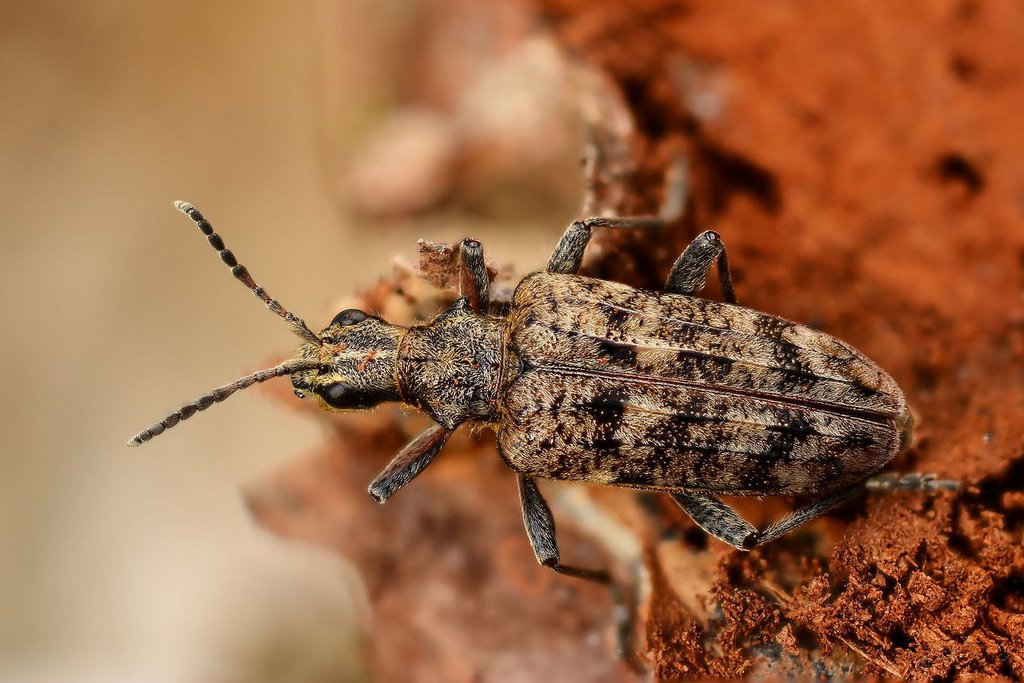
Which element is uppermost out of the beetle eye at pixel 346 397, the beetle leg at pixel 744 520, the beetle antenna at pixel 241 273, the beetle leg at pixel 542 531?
the beetle antenna at pixel 241 273

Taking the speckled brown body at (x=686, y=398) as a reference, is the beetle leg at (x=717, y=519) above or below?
below

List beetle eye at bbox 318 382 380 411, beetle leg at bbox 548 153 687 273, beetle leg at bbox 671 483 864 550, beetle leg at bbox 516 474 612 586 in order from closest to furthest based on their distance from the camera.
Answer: beetle leg at bbox 671 483 864 550, beetle leg at bbox 516 474 612 586, beetle leg at bbox 548 153 687 273, beetle eye at bbox 318 382 380 411

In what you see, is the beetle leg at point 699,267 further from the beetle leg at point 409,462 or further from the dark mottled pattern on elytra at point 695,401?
the beetle leg at point 409,462

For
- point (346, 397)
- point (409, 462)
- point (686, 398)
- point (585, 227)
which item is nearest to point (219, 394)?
point (346, 397)

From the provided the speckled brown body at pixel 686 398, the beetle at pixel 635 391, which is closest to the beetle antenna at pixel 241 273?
the beetle at pixel 635 391

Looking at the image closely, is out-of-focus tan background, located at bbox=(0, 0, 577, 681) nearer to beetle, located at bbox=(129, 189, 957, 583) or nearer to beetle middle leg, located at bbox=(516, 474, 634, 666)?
beetle, located at bbox=(129, 189, 957, 583)

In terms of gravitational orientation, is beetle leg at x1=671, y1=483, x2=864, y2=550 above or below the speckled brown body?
below

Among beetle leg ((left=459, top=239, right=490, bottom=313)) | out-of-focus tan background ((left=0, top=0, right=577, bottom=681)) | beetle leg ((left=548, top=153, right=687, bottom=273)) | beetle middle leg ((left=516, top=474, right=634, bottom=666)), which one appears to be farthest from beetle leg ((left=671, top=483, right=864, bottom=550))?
out-of-focus tan background ((left=0, top=0, right=577, bottom=681))

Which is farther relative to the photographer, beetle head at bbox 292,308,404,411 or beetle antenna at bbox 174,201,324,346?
beetle head at bbox 292,308,404,411
